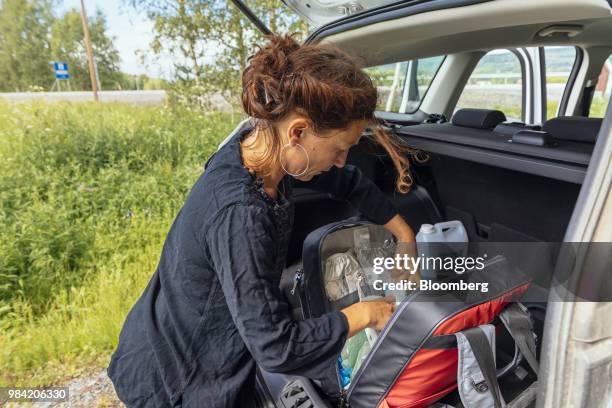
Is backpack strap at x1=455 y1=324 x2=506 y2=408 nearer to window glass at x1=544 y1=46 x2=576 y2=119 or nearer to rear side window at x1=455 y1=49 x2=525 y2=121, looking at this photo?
rear side window at x1=455 y1=49 x2=525 y2=121

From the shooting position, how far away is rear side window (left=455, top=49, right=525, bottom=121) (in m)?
3.43

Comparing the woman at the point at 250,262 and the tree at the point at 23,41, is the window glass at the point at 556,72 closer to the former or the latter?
the woman at the point at 250,262

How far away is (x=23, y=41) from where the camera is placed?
6.69 metres

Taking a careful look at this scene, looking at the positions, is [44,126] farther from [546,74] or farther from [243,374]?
[546,74]

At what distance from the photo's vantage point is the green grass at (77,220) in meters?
2.07

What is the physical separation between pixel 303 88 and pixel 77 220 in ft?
8.18

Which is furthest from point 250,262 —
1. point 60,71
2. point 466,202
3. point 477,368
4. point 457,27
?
point 60,71

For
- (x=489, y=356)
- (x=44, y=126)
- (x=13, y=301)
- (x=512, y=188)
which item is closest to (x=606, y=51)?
(x=512, y=188)

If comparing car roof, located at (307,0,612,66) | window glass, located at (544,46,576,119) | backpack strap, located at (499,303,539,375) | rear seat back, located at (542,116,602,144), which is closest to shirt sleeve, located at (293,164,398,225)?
car roof, located at (307,0,612,66)

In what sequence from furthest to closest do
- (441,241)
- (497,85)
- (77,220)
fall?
1. (497,85)
2. (77,220)
3. (441,241)

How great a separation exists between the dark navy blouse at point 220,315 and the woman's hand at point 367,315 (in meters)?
0.03

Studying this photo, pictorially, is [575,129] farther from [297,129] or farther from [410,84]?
[410,84]

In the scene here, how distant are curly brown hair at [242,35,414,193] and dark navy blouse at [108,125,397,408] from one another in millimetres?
142

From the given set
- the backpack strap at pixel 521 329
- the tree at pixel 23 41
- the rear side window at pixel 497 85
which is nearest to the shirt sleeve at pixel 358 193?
the backpack strap at pixel 521 329
